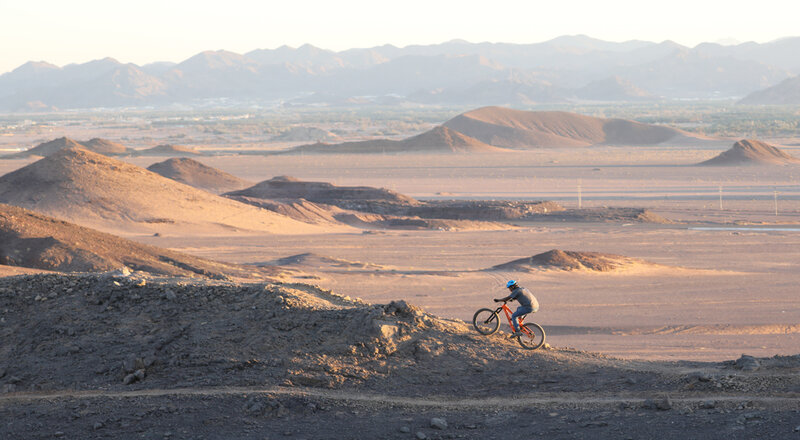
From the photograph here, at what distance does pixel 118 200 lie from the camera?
28.8 metres

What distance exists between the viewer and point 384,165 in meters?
62.3

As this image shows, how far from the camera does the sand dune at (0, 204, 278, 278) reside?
1742 centimetres

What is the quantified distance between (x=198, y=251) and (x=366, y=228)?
954cm

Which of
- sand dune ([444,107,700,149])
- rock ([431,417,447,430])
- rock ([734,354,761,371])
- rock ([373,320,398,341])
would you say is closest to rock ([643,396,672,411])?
rock ([734,354,761,371])

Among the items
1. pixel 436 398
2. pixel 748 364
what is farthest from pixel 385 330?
pixel 748 364

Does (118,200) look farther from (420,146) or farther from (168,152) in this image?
(420,146)

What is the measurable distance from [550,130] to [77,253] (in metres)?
76.2

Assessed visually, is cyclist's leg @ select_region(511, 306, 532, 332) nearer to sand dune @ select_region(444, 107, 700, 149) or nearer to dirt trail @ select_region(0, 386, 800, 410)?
dirt trail @ select_region(0, 386, 800, 410)

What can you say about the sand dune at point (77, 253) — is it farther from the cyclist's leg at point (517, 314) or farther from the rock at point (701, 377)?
the rock at point (701, 377)

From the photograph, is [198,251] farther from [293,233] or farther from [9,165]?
[9,165]

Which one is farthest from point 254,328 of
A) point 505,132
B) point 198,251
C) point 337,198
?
point 505,132

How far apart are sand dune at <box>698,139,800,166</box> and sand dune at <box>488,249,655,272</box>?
3826 cm

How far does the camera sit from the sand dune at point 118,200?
27.6 m

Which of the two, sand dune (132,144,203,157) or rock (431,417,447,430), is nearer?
rock (431,417,447,430)
